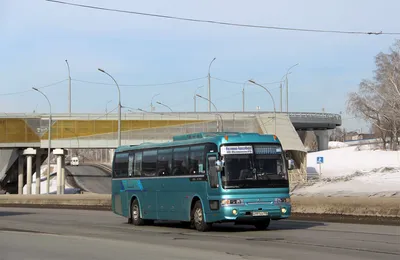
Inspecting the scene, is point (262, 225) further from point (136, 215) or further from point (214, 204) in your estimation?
point (136, 215)

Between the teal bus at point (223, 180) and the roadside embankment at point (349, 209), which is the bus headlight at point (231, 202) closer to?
the teal bus at point (223, 180)

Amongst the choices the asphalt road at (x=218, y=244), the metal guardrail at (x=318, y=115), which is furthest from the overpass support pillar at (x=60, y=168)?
the asphalt road at (x=218, y=244)

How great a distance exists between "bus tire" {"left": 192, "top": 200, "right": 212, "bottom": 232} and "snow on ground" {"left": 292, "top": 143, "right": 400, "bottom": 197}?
31.3 metres

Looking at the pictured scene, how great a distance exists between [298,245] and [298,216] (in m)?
12.8

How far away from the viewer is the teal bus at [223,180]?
19.2 metres

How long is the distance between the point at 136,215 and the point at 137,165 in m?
1.90

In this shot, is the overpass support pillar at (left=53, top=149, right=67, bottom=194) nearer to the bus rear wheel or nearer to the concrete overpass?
the concrete overpass

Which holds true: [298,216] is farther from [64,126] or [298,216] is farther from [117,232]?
[64,126]

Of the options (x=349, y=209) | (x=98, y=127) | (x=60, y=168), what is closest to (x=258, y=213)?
(x=349, y=209)

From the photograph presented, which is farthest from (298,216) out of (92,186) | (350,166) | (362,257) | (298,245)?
(92,186)

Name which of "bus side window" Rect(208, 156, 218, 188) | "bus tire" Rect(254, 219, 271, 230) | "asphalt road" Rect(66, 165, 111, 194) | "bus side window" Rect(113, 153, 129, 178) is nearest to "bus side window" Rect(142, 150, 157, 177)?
"bus side window" Rect(113, 153, 129, 178)

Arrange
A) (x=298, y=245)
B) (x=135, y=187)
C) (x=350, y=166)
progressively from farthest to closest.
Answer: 1. (x=350, y=166)
2. (x=135, y=187)
3. (x=298, y=245)

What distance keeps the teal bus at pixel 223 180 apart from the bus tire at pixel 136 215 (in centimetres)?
188

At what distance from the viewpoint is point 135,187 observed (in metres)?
24.7
